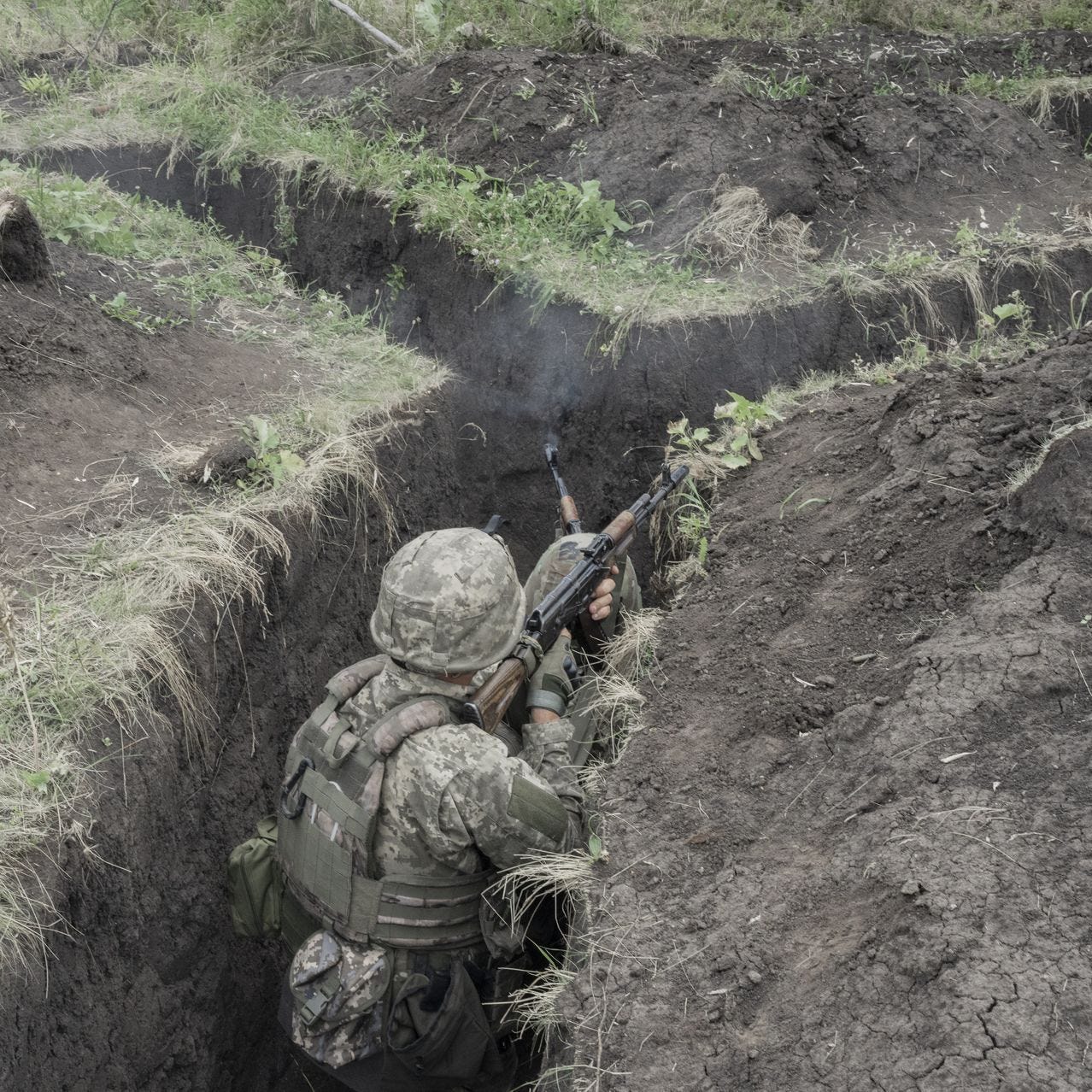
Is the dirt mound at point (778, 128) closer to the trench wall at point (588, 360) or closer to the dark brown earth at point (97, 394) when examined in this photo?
the trench wall at point (588, 360)

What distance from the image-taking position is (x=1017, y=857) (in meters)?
2.39

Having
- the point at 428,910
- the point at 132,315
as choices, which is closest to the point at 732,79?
the point at 132,315

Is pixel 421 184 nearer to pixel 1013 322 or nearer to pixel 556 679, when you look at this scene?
pixel 1013 322

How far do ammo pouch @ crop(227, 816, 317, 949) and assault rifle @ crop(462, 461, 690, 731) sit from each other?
887 millimetres

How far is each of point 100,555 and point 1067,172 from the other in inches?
253

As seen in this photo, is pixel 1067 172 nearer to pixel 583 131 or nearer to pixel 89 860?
pixel 583 131

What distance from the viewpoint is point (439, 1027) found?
327 centimetres

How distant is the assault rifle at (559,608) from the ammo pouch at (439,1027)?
775mm

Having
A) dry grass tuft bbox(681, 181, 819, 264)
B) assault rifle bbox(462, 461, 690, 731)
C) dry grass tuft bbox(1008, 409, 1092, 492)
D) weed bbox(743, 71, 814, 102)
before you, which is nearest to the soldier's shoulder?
assault rifle bbox(462, 461, 690, 731)

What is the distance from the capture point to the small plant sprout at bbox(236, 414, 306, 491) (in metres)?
4.95

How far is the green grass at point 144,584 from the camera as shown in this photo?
3.41 meters

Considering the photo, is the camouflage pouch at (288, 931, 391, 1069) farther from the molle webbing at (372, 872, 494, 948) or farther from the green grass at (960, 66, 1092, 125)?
the green grass at (960, 66, 1092, 125)

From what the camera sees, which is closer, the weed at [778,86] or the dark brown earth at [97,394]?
the dark brown earth at [97,394]

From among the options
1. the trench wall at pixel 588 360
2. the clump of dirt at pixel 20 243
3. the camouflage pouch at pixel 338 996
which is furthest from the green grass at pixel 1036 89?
the camouflage pouch at pixel 338 996
